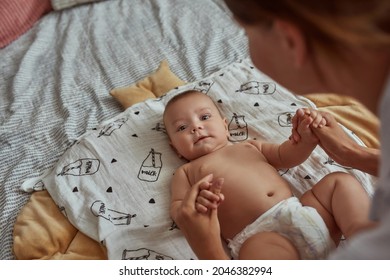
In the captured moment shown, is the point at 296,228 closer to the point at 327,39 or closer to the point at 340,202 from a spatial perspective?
the point at 340,202

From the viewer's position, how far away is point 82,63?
A: 1.64m

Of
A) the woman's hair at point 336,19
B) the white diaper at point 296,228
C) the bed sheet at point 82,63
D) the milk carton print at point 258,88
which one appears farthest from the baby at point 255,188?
the woman's hair at point 336,19

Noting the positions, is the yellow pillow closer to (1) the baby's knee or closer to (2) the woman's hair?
(1) the baby's knee

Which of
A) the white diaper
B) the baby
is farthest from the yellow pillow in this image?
the white diaper

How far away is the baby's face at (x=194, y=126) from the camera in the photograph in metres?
1.21

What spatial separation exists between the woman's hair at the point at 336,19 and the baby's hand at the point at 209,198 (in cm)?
43

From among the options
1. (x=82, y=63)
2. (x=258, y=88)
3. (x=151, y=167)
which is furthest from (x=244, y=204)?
(x=82, y=63)

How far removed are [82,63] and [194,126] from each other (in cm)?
60

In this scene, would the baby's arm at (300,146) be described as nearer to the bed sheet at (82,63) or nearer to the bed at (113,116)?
the bed at (113,116)

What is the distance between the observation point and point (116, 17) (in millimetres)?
1842

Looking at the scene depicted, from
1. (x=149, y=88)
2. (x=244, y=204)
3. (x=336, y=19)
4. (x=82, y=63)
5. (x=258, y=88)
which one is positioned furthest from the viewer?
(x=82, y=63)

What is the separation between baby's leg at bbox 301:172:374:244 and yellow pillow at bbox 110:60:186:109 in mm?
561

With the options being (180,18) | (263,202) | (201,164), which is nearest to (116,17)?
(180,18)

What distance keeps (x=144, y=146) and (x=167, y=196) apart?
0.57 ft
